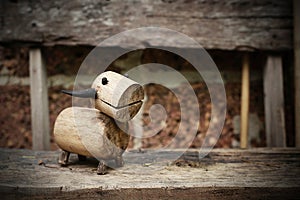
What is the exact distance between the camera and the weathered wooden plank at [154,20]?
5.53 feet

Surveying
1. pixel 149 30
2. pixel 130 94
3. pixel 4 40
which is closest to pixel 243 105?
pixel 149 30

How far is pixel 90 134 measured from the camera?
1191 mm

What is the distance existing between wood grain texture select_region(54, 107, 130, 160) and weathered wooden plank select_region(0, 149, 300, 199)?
79 millimetres

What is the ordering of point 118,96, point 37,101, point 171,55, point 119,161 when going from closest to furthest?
point 118,96, point 119,161, point 37,101, point 171,55

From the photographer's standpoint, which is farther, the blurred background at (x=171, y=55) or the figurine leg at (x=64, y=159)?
the blurred background at (x=171, y=55)

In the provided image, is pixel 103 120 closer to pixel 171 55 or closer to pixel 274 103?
pixel 171 55

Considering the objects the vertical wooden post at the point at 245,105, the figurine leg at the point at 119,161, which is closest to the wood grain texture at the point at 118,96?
the figurine leg at the point at 119,161

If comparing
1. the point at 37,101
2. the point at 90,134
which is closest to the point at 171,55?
the point at 37,101

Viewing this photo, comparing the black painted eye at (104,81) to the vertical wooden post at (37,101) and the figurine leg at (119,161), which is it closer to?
the figurine leg at (119,161)

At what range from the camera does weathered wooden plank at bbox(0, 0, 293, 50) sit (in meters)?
1.69

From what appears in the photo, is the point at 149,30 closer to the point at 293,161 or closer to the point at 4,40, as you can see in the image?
the point at 4,40

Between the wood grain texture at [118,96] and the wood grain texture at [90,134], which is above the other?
the wood grain texture at [118,96]

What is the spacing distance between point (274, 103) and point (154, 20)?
70 cm

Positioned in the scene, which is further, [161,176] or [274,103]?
[274,103]
